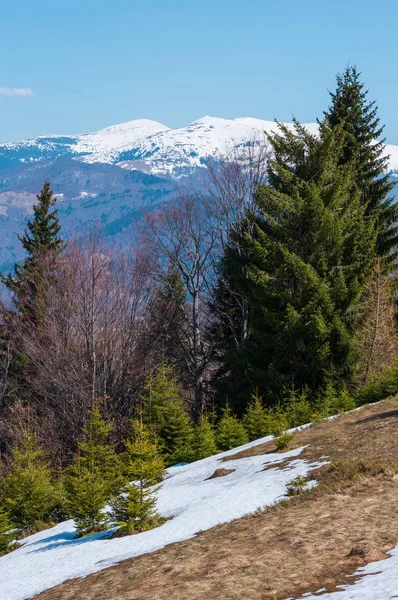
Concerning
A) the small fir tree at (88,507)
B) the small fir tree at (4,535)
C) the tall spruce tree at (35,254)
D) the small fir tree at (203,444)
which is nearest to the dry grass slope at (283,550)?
the small fir tree at (88,507)

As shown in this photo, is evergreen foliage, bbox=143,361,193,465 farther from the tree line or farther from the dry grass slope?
the dry grass slope

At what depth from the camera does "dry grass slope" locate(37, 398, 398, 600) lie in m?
7.68

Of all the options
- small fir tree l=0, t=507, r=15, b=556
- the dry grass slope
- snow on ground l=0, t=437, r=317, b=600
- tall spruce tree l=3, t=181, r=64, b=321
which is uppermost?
tall spruce tree l=3, t=181, r=64, b=321

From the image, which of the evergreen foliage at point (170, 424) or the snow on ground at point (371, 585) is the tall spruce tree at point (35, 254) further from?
the snow on ground at point (371, 585)

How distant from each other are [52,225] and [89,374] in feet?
48.1

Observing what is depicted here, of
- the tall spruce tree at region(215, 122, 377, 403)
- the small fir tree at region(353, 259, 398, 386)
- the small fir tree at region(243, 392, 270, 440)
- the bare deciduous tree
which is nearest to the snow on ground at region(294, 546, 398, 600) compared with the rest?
the small fir tree at region(243, 392, 270, 440)

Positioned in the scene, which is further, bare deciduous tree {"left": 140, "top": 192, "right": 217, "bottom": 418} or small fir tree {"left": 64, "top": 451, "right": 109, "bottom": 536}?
bare deciduous tree {"left": 140, "top": 192, "right": 217, "bottom": 418}

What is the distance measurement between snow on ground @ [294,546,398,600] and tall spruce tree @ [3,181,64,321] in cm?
3226

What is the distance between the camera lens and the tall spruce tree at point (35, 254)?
3959cm

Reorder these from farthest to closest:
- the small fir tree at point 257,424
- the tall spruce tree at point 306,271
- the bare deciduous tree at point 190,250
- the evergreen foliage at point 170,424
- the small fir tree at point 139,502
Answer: the bare deciduous tree at point 190,250 < the tall spruce tree at point 306,271 < the small fir tree at point 257,424 < the evergreen foliage at point 170,424 < the small fir tree at point 139,502

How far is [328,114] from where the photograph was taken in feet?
115

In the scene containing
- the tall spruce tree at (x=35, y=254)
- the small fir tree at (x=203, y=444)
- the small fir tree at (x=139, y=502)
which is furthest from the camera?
the tall spruce tree at (x=35, y=254)

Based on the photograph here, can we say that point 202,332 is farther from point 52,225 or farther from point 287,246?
point 52,225

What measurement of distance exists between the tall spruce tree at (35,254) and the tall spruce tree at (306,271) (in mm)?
15160
